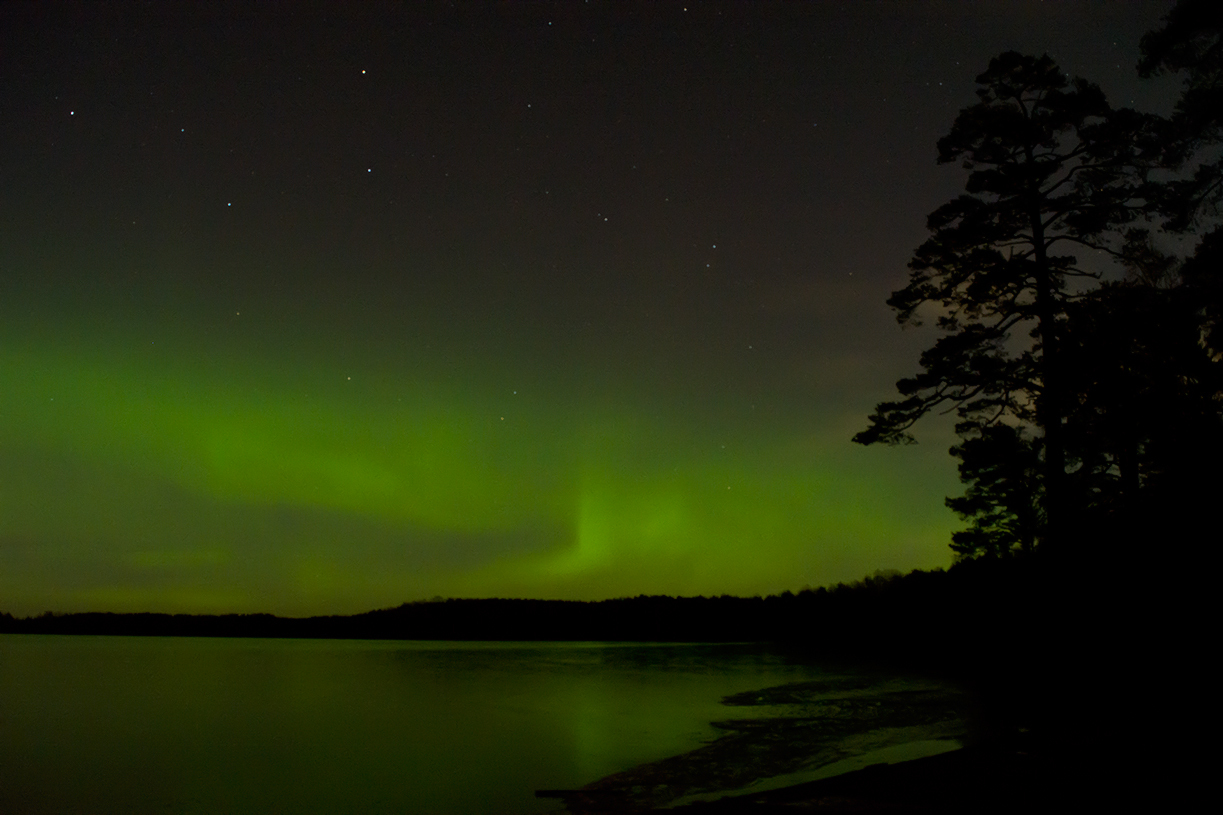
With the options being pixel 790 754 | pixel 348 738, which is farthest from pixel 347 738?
pixel 790 754

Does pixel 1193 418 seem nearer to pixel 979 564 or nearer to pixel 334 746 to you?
pixel 979 564

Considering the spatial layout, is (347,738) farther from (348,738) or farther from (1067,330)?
(1067,330)

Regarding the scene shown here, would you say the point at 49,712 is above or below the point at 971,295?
below

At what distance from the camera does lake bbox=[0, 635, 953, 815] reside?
12.2 metres

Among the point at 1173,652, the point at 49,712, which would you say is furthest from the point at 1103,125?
the point at 49,712

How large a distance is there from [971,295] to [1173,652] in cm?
909

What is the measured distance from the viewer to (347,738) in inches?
706

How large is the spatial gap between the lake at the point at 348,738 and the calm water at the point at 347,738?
0.05m

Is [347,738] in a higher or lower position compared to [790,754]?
lower

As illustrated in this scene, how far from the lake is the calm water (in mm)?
51

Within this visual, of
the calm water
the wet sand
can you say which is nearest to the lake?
the calm water

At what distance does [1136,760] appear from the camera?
7512 mm

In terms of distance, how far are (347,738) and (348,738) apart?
21 millimetres

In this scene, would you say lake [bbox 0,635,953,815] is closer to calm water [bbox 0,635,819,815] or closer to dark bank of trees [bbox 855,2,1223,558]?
calm water [bbox 0,635,819,815]
